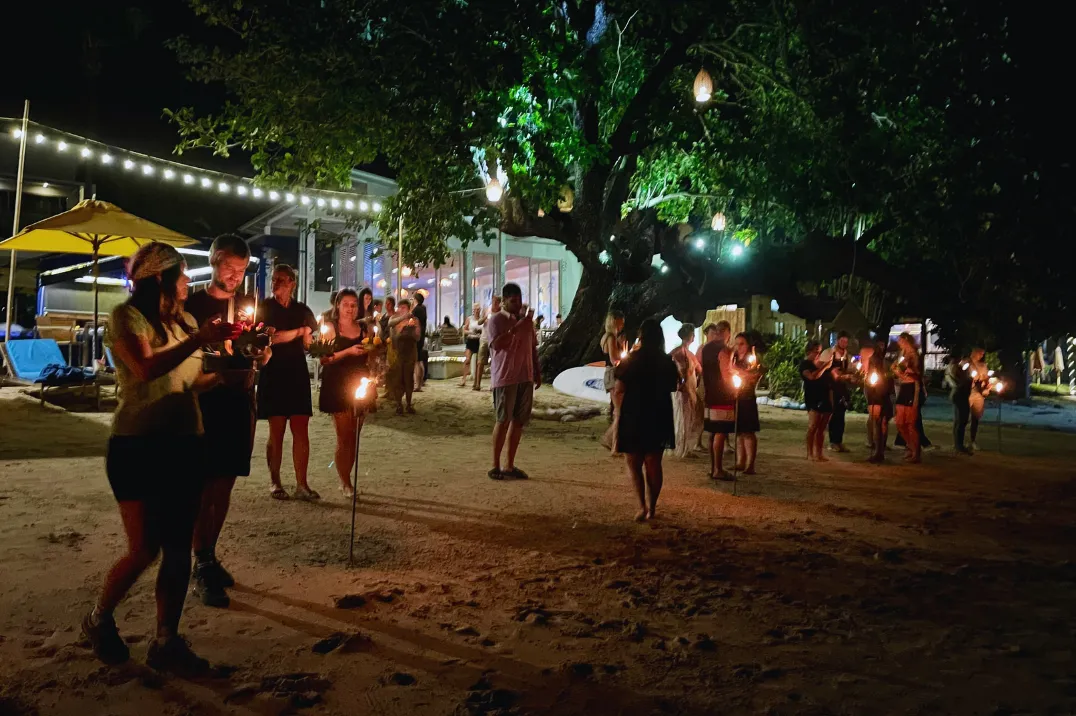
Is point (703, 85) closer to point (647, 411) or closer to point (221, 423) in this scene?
point (647, 411)

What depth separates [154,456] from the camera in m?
3.25

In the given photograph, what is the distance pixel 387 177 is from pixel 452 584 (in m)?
24.0

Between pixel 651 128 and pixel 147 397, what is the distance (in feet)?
49.1

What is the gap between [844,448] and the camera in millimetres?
11258

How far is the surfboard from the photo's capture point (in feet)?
55.0

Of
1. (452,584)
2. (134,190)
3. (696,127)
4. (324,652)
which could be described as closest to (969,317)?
(696,127)

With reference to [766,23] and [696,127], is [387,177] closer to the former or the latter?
[696,127]

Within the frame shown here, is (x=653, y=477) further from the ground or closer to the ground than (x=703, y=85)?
closer to the ground

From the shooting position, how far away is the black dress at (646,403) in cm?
634

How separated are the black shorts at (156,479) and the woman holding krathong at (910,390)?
9337mm

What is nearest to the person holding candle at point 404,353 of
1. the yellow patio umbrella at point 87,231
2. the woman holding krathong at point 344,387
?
the yellow patio umbrella at point 87,231

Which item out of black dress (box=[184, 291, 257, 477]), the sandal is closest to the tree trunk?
the sandal

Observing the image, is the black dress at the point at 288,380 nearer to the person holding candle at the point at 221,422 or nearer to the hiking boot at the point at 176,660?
the person holding candle at the point at 221,422

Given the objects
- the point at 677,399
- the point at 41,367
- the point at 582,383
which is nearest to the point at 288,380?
the point at 677,399
